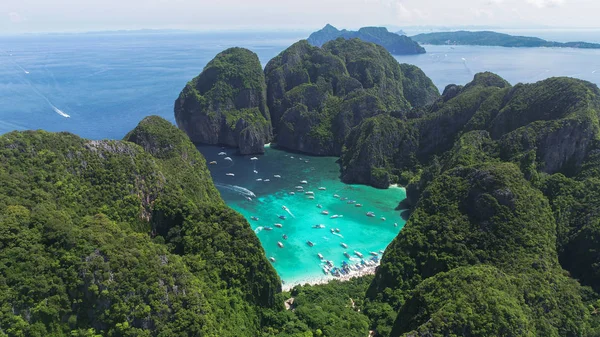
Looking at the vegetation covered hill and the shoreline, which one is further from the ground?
the vegetation covered hill

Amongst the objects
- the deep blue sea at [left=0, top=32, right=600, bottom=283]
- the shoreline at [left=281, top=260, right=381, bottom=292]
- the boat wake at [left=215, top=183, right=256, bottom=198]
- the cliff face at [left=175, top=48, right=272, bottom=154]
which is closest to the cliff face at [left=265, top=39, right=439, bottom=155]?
the cliff face at [left=175, top=48, right=272, bottom=154]

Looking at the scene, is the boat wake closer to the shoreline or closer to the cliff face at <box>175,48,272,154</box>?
the cliff face at <box>175,48,272,154</box>

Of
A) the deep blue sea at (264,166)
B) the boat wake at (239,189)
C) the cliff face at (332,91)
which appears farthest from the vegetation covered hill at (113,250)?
the cliff face at (332,91)

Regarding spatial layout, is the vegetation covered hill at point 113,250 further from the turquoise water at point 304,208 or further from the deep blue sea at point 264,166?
the deep blue sea at point 264,166

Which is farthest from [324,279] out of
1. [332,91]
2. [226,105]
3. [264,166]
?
[332,91]

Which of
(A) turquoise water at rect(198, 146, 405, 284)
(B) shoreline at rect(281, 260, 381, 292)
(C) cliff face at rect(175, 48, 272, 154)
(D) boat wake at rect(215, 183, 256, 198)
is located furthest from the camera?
(C) cliff face at rect(175, 48, 272, 154)

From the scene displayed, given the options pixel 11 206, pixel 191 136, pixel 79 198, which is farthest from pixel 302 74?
pixel 11 206
